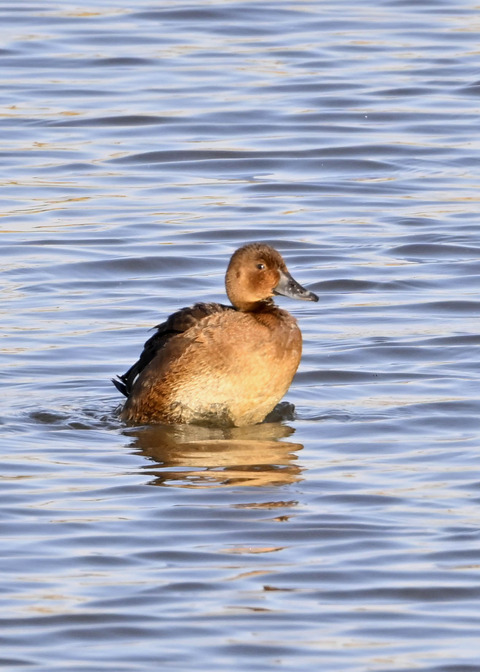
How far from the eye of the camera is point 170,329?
27.9ft

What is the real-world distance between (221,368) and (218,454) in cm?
51

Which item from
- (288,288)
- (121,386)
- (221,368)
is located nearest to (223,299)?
(121,386)

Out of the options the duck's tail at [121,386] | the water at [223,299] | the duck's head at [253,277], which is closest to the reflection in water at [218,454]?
the water at [223,299]

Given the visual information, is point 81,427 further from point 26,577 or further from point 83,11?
point 83,11

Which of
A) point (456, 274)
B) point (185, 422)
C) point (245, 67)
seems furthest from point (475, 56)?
point (185, 422)

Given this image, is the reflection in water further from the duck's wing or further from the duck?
the duck's wing

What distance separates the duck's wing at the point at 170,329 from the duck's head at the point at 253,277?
0.10m

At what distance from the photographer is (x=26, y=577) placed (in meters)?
6.14

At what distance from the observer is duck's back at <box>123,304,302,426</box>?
8.28 metres

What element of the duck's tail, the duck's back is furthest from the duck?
the duck's tail

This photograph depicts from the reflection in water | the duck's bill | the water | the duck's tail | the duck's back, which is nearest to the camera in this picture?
the water

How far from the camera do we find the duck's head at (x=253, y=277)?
8484 millimetres

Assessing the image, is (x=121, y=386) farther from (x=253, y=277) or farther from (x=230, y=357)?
(x=253, y=277)

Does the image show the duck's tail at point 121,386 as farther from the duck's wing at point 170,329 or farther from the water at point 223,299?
the water at point 223,299
